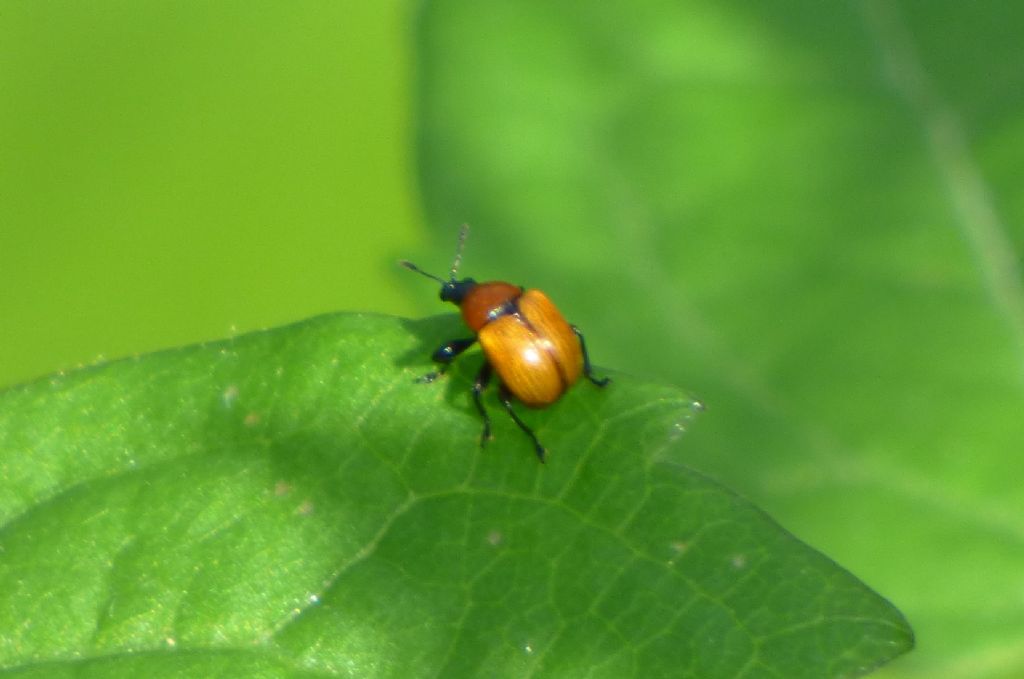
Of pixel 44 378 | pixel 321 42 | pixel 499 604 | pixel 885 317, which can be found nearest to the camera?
pixel 499 604

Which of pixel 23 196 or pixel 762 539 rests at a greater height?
pixel 762 539

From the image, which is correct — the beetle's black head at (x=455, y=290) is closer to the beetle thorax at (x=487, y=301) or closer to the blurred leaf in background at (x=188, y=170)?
the beetle thorax at (x=487, y=301)

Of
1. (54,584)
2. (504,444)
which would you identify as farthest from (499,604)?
(54,584)

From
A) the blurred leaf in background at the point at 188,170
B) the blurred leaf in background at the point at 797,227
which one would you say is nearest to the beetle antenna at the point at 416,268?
the blurred leaf in background at the point at 797,227

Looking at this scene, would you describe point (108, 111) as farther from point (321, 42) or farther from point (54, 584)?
point (54, 584)

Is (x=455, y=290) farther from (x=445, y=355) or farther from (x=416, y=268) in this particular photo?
(x=445, y=355)

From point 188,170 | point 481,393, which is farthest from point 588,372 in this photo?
point 188,170
